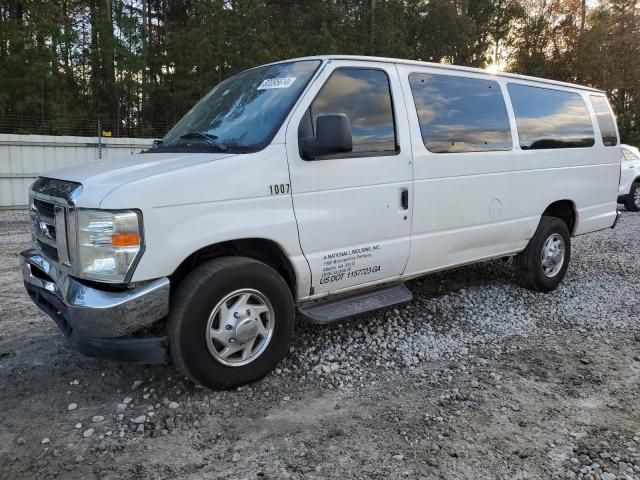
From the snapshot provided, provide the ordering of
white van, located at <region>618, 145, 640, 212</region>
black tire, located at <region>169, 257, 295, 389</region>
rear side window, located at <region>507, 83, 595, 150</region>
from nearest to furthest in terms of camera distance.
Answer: black tire, located at <region>169, 257, 295, 389</region>
rear side window, located at <region>507, 83, 595, 150</region>
white van, located at <region>618, 145, 640, 212</region>

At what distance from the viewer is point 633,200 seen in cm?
1344

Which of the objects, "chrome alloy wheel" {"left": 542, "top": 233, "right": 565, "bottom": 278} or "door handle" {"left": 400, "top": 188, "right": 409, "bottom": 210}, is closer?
"door handle" {"left": 400, "top": 188, "right": 409, "bottom": 210}

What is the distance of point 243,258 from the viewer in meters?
3.50

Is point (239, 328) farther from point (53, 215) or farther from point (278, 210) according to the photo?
point (53, 215)

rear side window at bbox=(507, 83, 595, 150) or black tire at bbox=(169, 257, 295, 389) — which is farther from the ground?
rear side window at bbox=(507, 83, 595, 150)

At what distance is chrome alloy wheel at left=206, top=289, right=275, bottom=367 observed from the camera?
338 centimetres

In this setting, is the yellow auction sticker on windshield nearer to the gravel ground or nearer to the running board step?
→ the running board step

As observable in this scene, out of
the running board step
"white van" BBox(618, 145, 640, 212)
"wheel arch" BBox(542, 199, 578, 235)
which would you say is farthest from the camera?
"white van" BBox(618, 145, 640, 212)

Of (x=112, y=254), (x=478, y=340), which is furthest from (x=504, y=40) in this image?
(x=112, y=254)

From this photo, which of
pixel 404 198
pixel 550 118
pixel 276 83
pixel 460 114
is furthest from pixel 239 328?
pixel 550 118

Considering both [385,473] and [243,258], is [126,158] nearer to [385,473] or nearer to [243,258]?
[243,258]

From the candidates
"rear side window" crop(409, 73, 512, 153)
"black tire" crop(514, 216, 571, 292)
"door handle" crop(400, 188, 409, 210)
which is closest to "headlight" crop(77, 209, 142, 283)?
"door handle" crop(400, 188, 409, 210)

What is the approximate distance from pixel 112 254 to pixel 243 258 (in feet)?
2.65

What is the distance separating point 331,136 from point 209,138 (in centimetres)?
92
